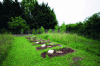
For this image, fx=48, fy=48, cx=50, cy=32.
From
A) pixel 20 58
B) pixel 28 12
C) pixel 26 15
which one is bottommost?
pixel 20 58

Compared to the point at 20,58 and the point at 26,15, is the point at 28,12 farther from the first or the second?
the point at 20,58

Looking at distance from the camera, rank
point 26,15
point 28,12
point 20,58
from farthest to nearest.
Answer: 1. point 28,12
2. point 26,15
3. point 20,58

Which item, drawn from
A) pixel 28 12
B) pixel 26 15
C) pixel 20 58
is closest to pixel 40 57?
pixel 20 58

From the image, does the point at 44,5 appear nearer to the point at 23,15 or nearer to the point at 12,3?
the point at 23,15

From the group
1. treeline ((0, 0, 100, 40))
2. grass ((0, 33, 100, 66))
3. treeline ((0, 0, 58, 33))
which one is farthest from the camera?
treeline ((0, 0, 58, 33))

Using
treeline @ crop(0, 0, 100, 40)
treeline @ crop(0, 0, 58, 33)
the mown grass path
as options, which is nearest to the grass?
the mown grass path

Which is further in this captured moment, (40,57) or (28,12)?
(28,12)

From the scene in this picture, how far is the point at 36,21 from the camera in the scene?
16344 mm

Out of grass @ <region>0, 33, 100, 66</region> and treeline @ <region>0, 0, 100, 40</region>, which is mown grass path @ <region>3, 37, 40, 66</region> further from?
treeline @ <region>0, 0, 100, 40</region>

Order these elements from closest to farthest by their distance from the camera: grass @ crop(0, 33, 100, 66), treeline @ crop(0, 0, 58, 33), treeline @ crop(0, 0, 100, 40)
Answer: grass @ crop(0, 33, 100, 66) → treeline @ crop(0, 0, 100, 40) → treeline @ crop(0, 0, 58, 33)

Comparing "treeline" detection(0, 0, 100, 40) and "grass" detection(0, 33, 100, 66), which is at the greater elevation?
"treeline" detection(0, 0, 100, 40)

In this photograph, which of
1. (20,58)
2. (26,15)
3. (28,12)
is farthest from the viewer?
(28,12)

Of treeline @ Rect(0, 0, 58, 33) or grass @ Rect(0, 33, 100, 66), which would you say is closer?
grass @ Rect(0, 33, 100, 66)

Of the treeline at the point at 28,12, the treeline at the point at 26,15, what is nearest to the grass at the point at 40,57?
the treeline at the point at 26,15
